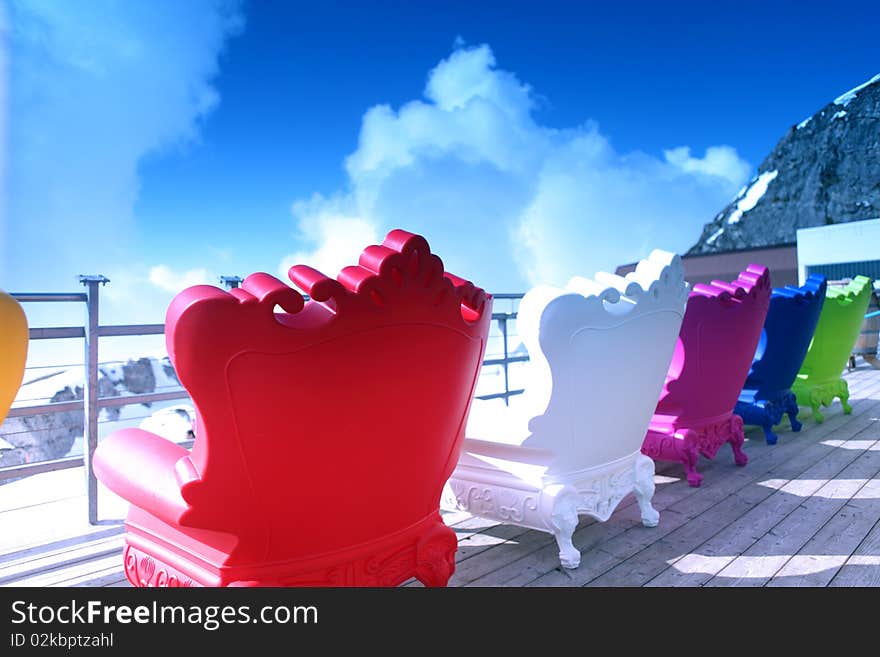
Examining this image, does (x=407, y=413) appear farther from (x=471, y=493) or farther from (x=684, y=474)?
(x=684, y=474)

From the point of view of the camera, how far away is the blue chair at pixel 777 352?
3.85 m

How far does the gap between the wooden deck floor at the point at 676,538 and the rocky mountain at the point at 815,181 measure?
207ft

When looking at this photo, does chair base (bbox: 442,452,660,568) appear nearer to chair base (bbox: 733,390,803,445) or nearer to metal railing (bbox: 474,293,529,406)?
chair base (bbox: 733,390,803,445)

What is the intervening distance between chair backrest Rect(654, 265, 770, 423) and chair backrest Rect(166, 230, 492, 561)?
176cm

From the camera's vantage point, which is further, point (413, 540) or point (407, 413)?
point (413, 540)

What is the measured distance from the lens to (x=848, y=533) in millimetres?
2430

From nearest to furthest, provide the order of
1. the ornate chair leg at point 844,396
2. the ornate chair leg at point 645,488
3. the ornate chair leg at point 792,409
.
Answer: the ornate chair leg at point 645,488 < the ornate chair leg at point 792,409 < the ornate chair leg at point 844,396

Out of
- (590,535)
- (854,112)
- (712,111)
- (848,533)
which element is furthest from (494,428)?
(854,112)

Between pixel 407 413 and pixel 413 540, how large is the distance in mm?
422

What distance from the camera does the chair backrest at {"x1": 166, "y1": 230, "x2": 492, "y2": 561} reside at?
48.2 inches

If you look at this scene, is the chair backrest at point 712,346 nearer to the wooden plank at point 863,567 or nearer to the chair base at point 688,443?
the chair base at point 688,443

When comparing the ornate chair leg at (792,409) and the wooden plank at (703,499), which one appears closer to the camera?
the wooden plank at (703,499)

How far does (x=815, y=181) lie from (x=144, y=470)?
83064 millimetres

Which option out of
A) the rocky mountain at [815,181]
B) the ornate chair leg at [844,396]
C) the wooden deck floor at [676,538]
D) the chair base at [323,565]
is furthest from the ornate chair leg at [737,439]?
the rocky mountain at [815,181]
